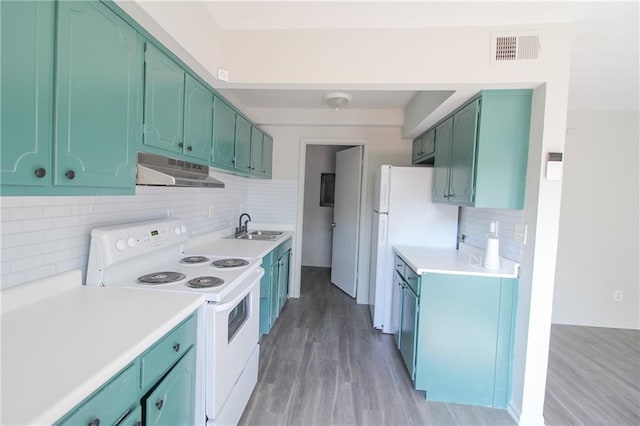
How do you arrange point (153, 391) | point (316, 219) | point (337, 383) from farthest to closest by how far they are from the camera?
point (316, 219), point (337, 383), point (153, 391)

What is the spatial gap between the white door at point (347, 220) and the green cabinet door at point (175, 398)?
2855 millimetres

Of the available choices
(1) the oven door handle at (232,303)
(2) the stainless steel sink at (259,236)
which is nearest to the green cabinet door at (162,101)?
Answer: (1) the oven door handle at (232,303)

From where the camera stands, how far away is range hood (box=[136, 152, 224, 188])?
1.40 m

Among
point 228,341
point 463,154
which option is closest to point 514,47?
point 463,154

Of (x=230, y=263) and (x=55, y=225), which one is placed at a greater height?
(x=55, y=225)

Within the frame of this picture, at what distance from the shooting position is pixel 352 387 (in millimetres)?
2145

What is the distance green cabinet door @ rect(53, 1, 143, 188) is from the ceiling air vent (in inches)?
77.4

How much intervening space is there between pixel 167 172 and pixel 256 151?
1.73 meters

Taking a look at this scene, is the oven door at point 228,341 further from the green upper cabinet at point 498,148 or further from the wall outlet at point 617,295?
the wall outlet at point 617,295

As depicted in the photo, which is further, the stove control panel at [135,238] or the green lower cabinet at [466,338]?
the green lower cabinet at [466,338]

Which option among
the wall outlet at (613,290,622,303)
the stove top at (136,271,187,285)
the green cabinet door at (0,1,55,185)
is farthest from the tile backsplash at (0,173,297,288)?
the wall outlet at (613,290,622,303)

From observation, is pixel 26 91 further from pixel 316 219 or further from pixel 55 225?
pixel 316 219

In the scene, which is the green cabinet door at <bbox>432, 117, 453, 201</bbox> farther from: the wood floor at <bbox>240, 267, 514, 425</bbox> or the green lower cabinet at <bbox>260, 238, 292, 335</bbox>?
the green lower cabinet at <bbox>260, 238, 292, 335</bbox>

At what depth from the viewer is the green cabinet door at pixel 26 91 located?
81cm
